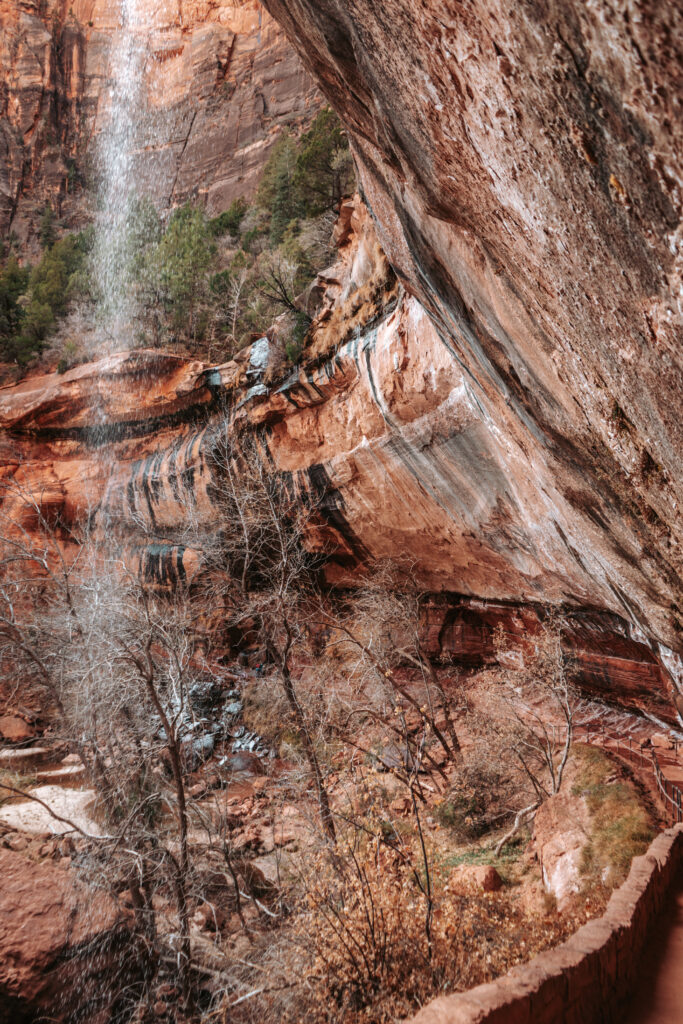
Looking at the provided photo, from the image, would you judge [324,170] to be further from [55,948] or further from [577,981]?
[577,981]

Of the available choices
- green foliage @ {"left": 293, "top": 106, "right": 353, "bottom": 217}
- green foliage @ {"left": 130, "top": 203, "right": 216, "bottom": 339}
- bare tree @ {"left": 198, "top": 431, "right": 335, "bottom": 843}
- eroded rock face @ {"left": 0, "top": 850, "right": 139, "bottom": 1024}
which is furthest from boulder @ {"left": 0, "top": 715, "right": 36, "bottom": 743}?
green foliage @ {"left": 293, "top": 106, "right": 353, "bottom": 217}

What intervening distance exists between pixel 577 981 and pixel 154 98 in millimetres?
43109

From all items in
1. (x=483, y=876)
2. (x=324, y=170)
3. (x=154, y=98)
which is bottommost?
(x=483, y=876)

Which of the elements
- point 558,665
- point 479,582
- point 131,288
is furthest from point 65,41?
point 558,665

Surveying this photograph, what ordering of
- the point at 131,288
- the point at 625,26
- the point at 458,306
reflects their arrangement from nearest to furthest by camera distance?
1. the point at 625,26
2. the point at 458,306
3. the point at 131,288

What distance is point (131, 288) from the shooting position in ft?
67.8

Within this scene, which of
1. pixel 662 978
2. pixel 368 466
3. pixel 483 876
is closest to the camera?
pixel 662 978

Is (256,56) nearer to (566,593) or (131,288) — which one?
(131,288)

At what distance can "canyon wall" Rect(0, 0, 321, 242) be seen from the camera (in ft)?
97.5

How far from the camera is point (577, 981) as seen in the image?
3629 millimetres

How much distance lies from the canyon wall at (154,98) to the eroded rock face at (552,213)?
93.0 ft

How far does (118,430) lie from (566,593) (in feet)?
47.0

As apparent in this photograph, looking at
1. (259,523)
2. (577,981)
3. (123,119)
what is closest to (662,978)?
(577,981)

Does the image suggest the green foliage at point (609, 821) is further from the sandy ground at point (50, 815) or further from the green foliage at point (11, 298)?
the green foliage at point (11, 298)
